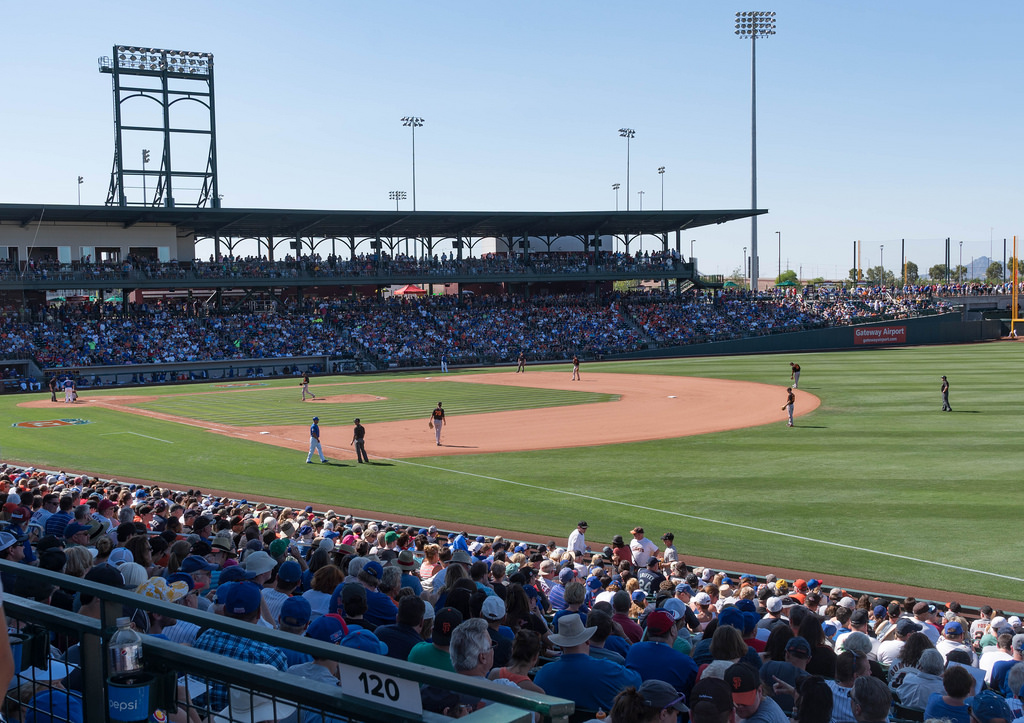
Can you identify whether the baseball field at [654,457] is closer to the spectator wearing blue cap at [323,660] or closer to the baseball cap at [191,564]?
the baseball cap at [191,564]

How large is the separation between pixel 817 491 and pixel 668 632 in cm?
1495

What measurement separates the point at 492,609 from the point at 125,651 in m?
3.48

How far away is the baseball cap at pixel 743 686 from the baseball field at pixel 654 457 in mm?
10122

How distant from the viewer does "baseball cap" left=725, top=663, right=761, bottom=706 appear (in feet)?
17.2

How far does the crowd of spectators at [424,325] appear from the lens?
57.5 metres

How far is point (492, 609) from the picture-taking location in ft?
21.2

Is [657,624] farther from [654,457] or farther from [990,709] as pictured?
[654,457]

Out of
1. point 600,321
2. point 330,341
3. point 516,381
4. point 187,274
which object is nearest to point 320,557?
point 516,381

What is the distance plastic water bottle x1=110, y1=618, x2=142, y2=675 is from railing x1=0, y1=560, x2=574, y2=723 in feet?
0.21

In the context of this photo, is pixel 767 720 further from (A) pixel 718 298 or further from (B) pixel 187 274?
(A) pixel 718 298

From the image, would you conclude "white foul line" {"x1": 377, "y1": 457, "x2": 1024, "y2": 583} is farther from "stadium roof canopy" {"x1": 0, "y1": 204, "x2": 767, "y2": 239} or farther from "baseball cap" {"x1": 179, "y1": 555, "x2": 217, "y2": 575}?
"stadium roof canopy" {"x1": 0, "y1": 204, "x2": 767, "y2": 239}

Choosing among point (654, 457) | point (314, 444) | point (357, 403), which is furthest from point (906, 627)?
point (357, 403)

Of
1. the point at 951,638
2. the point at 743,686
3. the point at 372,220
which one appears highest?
the point at 372,220

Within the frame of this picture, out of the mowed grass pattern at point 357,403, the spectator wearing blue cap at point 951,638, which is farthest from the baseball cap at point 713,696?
the mowed grass pattern at point 357,403
